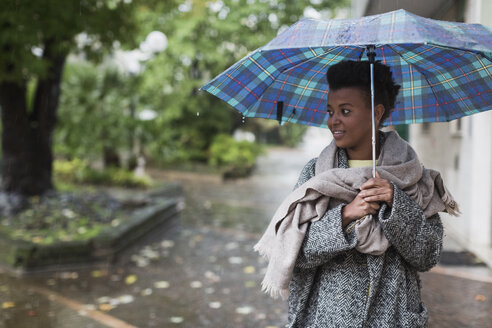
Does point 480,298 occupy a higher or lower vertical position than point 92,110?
lower

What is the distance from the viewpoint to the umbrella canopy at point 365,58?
1847 mm

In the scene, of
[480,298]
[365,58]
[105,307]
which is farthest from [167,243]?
[365,58]

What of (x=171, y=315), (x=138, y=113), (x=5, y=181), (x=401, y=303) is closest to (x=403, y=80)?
(x=401, y=303)

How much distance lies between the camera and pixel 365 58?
250 centimetres

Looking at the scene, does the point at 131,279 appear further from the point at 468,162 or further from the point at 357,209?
the point at 468,162

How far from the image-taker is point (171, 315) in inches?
190

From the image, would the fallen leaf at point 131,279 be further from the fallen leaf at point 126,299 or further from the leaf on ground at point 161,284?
the fallen leaf at point 126,299

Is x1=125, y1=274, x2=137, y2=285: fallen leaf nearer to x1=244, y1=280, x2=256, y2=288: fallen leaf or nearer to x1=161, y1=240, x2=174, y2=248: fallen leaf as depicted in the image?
x1=244, y1=280, x2=256, y2=288: fallen leaf

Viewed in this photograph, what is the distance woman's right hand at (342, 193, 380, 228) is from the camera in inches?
77.9

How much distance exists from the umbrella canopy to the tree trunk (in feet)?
21.8

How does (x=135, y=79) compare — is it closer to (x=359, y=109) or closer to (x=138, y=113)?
(x=138, y=113)

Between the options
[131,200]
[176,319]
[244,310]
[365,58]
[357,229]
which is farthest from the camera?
[131,200]

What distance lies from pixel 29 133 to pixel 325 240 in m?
7.87

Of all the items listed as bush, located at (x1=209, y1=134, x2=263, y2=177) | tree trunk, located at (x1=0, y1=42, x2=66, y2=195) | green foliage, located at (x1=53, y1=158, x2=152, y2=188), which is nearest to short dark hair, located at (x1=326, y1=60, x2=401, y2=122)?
tree trunk, located at (x1=0, y1=42, x2=66, y2=195)
